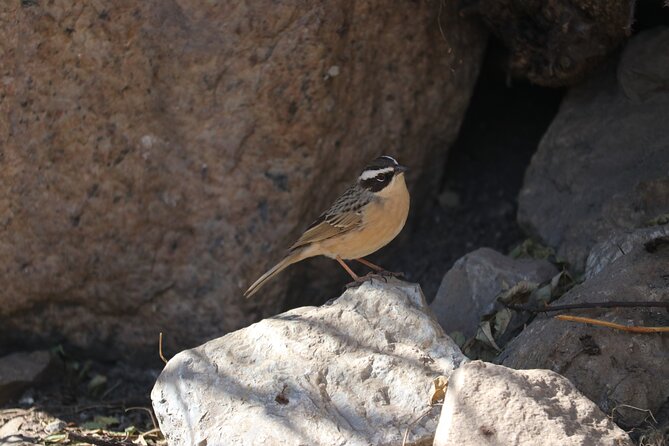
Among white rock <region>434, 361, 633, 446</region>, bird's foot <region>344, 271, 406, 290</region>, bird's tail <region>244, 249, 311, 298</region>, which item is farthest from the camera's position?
bird's tail <region>244, 249, 311, 298</region>

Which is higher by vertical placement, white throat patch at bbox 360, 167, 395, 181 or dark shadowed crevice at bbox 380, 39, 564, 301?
white throat patch at bbox 360, 167, 395, 181

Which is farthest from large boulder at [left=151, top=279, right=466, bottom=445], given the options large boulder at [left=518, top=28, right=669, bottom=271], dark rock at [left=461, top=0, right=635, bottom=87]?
dark rock at [left=461, top=0, right=635, bottom=87]

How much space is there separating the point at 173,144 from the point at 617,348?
339cm

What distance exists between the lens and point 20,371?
6770 mm

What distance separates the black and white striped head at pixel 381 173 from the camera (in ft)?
21.4

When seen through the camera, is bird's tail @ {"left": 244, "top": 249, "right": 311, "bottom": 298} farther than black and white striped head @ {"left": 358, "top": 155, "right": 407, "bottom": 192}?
Yes

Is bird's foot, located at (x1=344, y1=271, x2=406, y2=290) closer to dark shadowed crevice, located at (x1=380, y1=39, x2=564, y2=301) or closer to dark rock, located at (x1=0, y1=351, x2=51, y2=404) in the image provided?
dark shadowed crevice, located at (x1=380, y1=39, x2=564, y2=301)

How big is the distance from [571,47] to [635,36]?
1.85 ft

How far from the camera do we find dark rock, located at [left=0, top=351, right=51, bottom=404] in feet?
21.9

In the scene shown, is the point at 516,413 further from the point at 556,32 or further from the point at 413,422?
the point at 556,32

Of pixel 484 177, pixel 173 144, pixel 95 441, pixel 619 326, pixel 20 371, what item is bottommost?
pixel 484 177

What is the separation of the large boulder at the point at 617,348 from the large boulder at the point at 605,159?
3.54 feet

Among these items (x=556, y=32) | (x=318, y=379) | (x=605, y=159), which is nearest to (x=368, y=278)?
(x=318, y=379)

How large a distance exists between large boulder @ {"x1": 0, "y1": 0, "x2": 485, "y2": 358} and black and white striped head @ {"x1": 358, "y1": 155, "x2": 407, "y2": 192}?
0.54 m
